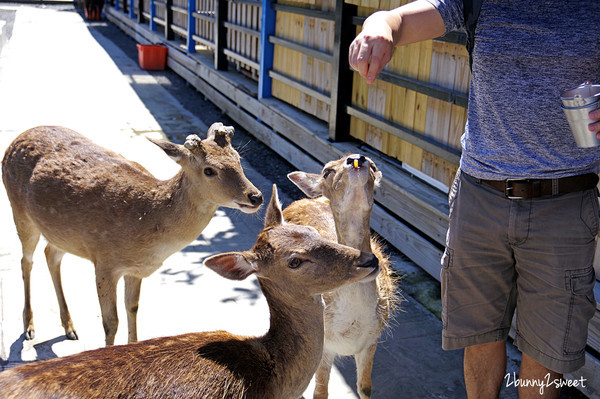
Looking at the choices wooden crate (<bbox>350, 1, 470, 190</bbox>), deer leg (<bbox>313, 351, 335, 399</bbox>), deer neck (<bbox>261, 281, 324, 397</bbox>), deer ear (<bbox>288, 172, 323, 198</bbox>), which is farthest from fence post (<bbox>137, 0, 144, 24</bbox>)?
deer neck (<bbox>261, 281, 324, 397</bbox>)

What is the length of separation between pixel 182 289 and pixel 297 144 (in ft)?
12.4

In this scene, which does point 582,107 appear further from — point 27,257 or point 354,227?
point 27,257

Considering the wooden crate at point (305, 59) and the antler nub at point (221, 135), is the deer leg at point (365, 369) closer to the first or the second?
the antler nub at point (221, 135)

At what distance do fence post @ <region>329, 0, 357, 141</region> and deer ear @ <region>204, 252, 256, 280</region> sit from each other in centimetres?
478

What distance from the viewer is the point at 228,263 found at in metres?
3.03

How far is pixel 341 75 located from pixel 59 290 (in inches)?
164

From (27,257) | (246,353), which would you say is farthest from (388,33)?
(27,257)

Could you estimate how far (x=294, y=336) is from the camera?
10.5 ft

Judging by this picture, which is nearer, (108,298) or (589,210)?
(589,210)

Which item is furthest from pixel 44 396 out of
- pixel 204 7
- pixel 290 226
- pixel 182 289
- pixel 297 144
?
pixel 204 7

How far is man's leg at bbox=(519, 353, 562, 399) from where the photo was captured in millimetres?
3061

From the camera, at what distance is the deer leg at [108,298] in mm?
4312

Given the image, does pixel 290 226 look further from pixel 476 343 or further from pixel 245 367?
pixel 476 343

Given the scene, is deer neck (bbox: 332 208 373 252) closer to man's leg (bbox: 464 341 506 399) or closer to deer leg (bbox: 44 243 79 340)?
man's leg (bbox: 464 341 506 399)
